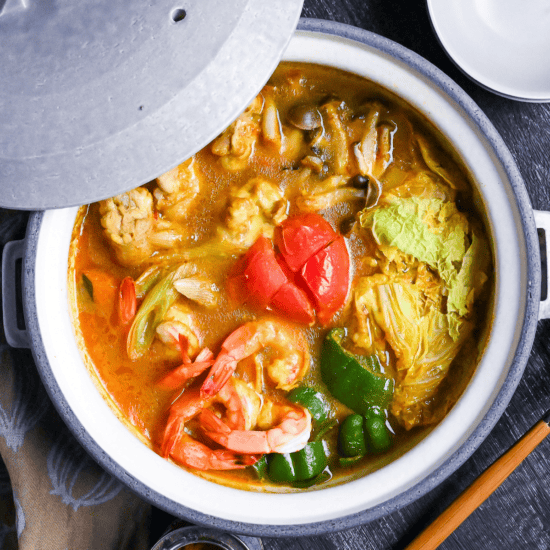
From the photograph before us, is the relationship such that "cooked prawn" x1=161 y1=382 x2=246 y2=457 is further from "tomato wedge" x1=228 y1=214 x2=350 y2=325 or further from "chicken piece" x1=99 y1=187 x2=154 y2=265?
"chicken piece" x1=99 y1=187 x2=154 y2=265

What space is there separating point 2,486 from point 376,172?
193 centimetres

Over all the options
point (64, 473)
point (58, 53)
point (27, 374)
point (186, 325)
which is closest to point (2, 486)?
point (64, 473)

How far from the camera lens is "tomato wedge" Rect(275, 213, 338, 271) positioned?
1.86 m

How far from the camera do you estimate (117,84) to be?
1110mm

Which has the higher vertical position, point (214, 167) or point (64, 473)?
point (214, 167)

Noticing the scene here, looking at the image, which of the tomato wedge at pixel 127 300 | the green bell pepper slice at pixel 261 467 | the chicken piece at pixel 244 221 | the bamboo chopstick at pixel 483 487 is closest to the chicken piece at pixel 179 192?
the chicken piece at pixel 244 221

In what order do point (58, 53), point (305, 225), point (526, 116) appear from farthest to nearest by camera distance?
1. point (526, 116)
2. point (305, 225)
3. point (58, 53)

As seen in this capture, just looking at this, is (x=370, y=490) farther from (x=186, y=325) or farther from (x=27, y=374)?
(x=27, y=374)

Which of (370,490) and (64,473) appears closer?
(370,490)

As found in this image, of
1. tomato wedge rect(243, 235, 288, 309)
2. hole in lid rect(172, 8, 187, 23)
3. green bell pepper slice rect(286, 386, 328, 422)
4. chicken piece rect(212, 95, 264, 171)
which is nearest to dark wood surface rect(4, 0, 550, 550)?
chicken piece rect(212, 95, 264, 171)

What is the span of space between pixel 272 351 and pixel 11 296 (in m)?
1.01

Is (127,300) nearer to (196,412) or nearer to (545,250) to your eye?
(196,412)

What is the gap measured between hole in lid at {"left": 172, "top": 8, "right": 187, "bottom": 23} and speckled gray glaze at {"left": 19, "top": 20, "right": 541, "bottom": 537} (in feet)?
2.18

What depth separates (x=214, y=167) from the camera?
195cm
